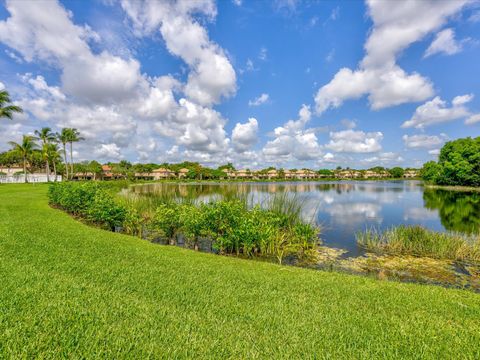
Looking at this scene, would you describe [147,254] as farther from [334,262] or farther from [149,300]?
[334,262]

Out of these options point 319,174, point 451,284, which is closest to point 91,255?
point 451,284

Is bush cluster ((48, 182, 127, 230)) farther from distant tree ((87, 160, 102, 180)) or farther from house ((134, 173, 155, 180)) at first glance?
house ((134, 173, 155, 180))

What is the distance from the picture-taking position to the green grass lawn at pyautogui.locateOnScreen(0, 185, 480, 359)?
7.89 ft

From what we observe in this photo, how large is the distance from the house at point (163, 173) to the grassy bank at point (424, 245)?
90.4 meters

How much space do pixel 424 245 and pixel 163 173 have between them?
94146 mm

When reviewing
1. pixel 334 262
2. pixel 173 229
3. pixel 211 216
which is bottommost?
pixel 334 262

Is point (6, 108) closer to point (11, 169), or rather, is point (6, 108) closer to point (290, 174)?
point (11, 169)

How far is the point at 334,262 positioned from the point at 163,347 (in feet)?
19.7

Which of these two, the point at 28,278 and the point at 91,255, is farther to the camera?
the point at 91,255

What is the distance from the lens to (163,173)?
95312 mm

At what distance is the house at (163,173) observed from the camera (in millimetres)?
93938

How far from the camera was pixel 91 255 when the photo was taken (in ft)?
16.5

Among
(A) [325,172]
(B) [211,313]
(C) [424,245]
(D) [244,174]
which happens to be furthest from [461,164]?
(A) [325,172]

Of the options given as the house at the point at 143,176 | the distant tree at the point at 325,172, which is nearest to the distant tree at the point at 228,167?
the house at the point at 143,176
